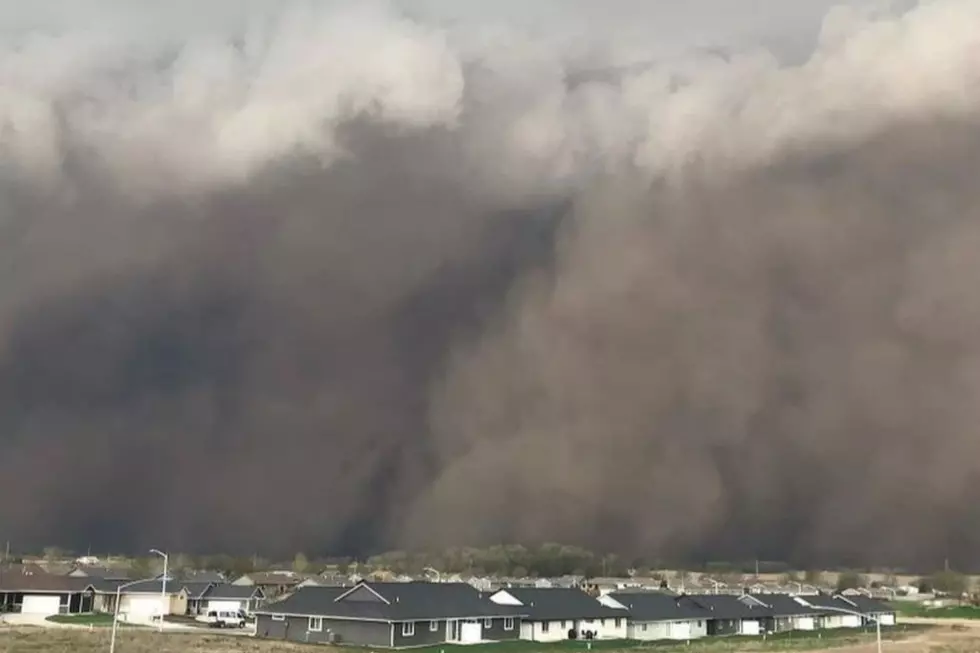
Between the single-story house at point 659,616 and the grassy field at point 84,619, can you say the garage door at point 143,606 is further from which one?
the single-story house at point 659,616

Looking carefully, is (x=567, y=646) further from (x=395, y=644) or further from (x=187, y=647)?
(x=187, y=647)

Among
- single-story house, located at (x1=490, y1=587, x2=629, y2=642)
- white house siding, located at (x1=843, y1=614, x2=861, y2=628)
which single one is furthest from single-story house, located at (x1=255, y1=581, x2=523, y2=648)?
white house siding, located at (x1=843, y1=614, x2=861, y2=628)

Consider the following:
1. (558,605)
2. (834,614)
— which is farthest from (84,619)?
(834,614)

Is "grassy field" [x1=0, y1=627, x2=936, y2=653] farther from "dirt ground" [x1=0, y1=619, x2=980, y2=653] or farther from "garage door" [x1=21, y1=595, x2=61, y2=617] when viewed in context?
"garage door" [x1=21, y1=595, x2=61, y2=617]

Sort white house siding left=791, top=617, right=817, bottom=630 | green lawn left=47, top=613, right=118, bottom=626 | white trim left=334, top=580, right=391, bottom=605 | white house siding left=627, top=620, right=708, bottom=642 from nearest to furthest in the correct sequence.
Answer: white trim left=334, top=580, right=391, bottom=605 < green lawn left=47, top=613, right=118, bottom=626 < white house siding left=627, top=620, right=708, bottom=642 < white house siding left=791, top=617, right=817, bottom=630

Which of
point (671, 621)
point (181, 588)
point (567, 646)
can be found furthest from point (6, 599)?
point (671, 621)

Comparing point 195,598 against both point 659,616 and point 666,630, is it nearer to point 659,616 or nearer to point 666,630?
point 659,616

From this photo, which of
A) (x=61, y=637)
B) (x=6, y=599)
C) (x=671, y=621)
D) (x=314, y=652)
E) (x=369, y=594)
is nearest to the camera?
(x=314, y=652)
